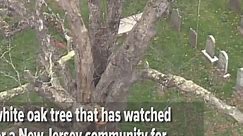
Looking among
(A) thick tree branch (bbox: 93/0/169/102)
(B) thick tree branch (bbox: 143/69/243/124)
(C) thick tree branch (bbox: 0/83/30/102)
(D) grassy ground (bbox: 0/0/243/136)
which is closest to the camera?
(A) thick tree branch (bbox: 93/0/169/102)

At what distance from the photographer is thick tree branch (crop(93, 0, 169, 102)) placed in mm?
8313

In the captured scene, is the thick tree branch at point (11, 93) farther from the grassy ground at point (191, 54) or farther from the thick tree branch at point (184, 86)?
the thick tree branch at point (184, 86)

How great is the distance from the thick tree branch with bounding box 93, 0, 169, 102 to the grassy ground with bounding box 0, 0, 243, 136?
2.27 metres

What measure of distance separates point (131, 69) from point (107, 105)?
907 millimetres

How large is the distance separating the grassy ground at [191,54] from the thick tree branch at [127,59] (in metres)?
2.27

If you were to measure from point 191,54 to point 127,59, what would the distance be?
15.4 feet

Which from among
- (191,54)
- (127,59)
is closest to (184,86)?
(127,59)

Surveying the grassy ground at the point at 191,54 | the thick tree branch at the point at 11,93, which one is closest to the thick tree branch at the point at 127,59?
the thick tree branch at the point at 11,93

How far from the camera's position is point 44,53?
8.88 meters

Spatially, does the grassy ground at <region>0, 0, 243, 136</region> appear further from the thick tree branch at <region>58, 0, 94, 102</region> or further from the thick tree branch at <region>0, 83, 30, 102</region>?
the thick tree branch at <region>58, 0, 94, 102</region>

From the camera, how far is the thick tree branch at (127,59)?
8.31 meters

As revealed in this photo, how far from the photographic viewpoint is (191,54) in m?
13.1

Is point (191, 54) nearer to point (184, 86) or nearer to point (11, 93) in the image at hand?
point (184, 86)

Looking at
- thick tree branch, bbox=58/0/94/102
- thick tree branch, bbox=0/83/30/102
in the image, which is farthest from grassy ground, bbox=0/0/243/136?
thick tree branch, bbox=58/0/94/102
